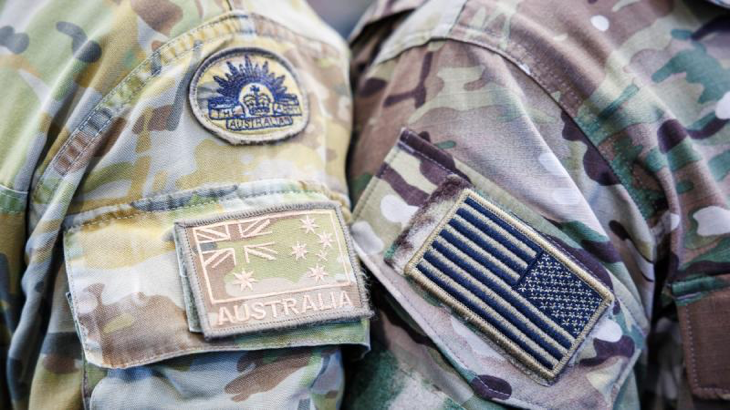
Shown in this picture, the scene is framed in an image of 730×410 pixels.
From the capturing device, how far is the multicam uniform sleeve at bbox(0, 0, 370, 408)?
22.0 inches

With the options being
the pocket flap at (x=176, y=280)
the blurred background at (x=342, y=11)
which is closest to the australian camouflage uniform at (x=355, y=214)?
the pocket flap at (x=176, y=280)

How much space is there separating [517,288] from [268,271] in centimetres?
24

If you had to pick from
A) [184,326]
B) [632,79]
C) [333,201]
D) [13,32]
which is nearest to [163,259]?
[184,326]

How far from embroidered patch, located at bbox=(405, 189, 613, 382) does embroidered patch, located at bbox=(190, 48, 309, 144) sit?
20cm

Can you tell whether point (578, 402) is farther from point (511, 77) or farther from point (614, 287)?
point (511, 77)

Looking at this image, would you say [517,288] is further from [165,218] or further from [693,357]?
[165,218]

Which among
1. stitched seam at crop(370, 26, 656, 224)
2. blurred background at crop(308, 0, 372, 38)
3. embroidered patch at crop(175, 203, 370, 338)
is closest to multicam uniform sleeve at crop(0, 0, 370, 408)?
embroidered patch at crop(175, 203, 370, 338)

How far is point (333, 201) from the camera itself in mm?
642

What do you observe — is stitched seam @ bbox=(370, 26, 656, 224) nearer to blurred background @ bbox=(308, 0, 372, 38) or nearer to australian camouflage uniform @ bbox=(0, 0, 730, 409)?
australian camouflage uniform @ bbox=(0, 0, 730, 409)

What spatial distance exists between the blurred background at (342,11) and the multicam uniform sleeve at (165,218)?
0.34 m

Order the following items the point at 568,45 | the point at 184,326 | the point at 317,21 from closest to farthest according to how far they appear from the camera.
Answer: the point at 184,326 < the point at 568,45 < the point at 317,21

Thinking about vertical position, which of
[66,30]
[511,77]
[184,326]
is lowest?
[184,326]

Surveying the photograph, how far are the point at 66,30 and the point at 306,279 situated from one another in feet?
1.10

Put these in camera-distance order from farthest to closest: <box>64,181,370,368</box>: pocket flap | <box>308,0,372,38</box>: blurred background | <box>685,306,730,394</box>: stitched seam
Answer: <box>308,0,372,38</box>: blurred background < <box>685,306,730,394</box>: stitched seam < <box>64,181,370,368</box>: pocket flap
